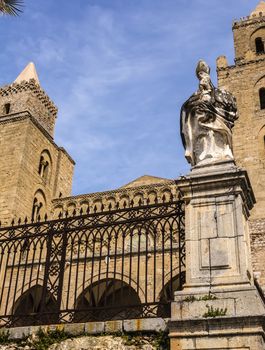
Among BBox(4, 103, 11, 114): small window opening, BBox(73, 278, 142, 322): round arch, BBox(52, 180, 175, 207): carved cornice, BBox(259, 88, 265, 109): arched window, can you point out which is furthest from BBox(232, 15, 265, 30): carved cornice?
BBox(73, 278, 142, 322): round arch

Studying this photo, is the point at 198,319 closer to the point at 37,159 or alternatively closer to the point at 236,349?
the point at 236,349

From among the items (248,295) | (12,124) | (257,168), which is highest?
(12,124)

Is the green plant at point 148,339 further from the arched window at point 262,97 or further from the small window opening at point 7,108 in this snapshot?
the small window opening at point 7,108

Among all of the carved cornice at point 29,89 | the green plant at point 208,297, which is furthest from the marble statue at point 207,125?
the carved cornice at point 29,89

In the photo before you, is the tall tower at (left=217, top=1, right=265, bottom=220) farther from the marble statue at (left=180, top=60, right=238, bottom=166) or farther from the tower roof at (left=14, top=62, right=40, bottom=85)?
the marble statue at (left=180, top=60, right=238, bottom=166)

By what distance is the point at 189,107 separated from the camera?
630cm

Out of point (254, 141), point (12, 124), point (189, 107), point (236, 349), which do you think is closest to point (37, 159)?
point (12, 124)

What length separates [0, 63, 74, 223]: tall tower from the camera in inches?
972

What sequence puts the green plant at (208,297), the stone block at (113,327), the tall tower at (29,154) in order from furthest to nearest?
the tall tower at (29,154)
the stone block at (113,327)
the green plant at (208,297)

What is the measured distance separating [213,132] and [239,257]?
1.58 m

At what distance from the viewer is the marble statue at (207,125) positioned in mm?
6043

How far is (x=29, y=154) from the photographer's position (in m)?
26.1

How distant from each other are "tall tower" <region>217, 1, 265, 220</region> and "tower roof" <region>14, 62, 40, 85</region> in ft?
34.9

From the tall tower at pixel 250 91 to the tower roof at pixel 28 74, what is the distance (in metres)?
10.6
